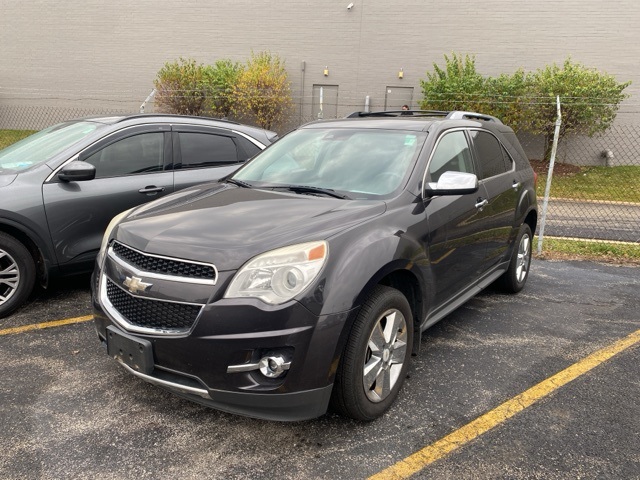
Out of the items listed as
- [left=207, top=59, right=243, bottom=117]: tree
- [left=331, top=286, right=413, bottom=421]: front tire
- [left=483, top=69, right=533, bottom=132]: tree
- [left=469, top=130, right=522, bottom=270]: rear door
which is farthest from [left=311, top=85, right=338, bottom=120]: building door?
[left=331, top=286, right=413, bottom=421]: front tire

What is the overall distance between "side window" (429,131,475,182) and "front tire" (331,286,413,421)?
1.04 m

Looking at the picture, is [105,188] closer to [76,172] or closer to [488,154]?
[76,172]

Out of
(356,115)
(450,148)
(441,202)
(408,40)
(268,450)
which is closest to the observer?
(268,450)

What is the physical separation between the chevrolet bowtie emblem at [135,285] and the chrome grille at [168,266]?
67 mm

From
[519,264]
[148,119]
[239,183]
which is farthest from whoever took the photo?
[519,264]

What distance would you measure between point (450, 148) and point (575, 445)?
7.02 ft

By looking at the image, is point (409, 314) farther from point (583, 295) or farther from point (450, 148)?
point (583, 295)

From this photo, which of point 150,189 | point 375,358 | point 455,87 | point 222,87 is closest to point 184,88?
point 222,87

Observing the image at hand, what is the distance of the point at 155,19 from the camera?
2131 centimetres

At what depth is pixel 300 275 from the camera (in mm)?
2402

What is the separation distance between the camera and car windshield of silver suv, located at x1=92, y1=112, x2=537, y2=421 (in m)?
2.36

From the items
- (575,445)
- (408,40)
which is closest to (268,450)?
(575,445)

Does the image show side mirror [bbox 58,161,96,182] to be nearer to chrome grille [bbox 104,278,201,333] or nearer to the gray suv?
the gray suv

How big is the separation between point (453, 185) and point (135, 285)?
198cm
